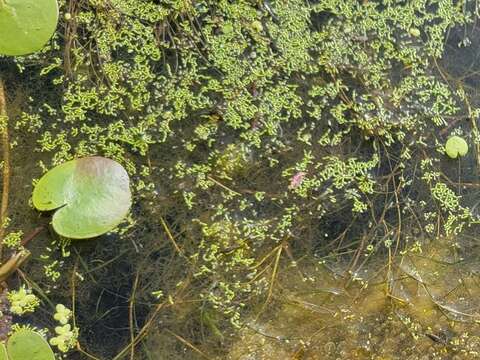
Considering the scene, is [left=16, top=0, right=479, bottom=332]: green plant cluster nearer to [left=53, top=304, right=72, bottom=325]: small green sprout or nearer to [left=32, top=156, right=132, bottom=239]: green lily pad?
[left=32, top=156, right=132, bottom=239]: green lily pad

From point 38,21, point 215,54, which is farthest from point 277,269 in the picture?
point 38,21

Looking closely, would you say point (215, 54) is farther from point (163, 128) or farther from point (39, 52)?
point (39, 52)

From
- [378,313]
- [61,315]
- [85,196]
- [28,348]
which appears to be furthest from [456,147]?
[28,348]

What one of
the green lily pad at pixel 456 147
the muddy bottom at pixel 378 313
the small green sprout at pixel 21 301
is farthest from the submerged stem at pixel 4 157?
the green lily pad at pixel 456 147

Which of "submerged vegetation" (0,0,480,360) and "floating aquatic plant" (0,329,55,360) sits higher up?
"submerged vegetation" (0,0,480,360)

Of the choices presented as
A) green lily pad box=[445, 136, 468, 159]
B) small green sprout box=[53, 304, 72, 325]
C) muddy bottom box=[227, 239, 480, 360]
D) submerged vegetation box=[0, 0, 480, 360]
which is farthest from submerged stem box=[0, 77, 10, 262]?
green lily pad box=[445, 136, 468, 159]

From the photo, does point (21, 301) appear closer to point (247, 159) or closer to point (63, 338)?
point (63, 338)

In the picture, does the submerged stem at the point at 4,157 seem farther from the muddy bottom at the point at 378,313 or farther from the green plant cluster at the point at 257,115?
the muddy bottom at the point at 378,313
